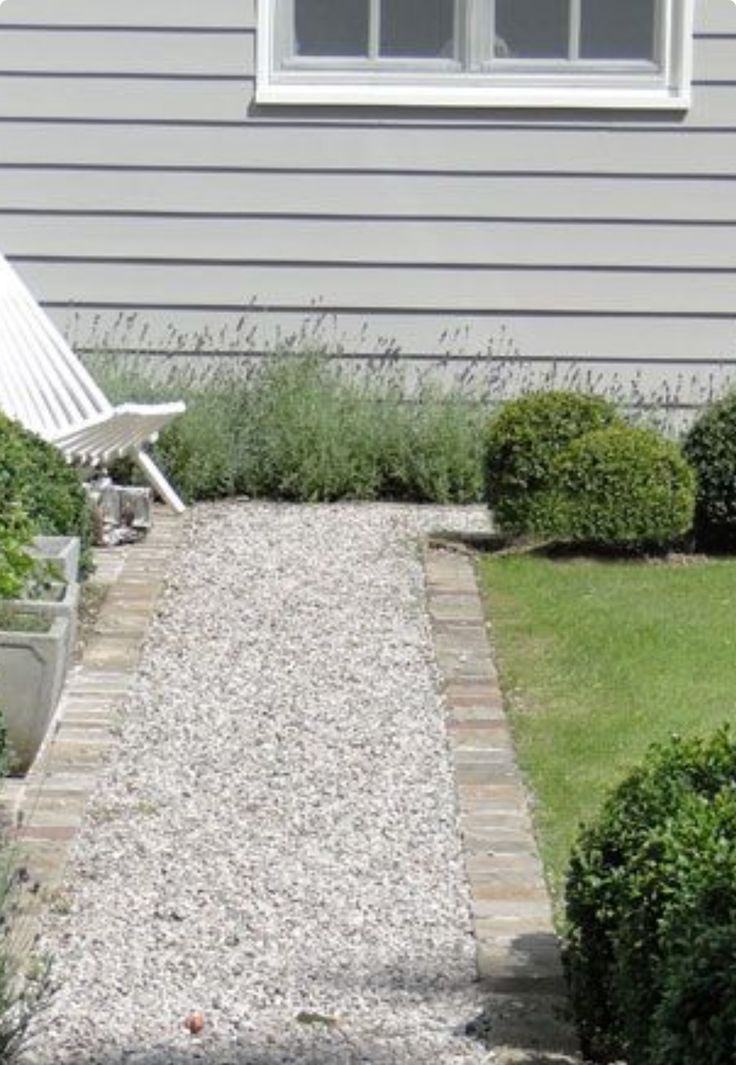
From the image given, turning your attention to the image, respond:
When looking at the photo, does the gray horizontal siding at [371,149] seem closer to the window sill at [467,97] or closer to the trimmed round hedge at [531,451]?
the window sill at [467,97]

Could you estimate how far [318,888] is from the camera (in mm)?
5832

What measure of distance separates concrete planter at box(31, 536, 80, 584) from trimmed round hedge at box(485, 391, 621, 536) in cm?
230

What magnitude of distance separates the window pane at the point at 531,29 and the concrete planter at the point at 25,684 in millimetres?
5682

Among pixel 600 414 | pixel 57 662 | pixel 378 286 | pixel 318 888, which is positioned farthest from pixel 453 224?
pixel 318 888

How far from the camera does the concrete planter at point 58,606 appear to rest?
7039mm

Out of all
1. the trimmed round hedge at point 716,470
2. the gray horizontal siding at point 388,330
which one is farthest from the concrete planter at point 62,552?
the gray horizontal siding at point 388,330

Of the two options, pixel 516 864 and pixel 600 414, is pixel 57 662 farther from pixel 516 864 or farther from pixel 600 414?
pixel 600 414

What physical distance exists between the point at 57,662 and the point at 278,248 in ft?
16.2

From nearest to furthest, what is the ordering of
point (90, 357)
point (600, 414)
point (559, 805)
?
point (559, 805) < point (600, 414) < point (90, 357)

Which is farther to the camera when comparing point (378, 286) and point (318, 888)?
point (378, 286)

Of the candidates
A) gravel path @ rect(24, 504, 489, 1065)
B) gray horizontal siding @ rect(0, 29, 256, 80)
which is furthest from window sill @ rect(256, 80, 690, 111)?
gravel path @ rect(24, 504, 489, 1065)

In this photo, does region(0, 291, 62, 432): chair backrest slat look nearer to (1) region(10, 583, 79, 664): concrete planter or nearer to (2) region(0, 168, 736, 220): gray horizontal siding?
(2) region(0, 168, 736, 220): gray horizontal siding

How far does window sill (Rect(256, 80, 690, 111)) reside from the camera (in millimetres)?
11289

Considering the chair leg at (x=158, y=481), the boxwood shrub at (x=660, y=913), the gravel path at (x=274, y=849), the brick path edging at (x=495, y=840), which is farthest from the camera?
the chair leg at (x=158, y=481)
